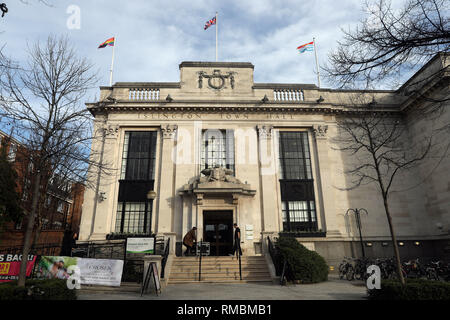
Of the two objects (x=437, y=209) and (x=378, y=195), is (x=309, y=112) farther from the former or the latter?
(x=437, y=209)

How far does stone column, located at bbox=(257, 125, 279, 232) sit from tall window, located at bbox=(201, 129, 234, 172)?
2308 mm

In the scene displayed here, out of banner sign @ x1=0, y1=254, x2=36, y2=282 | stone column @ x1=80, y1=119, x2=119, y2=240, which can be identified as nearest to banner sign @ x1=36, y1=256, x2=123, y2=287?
banner sign @ x1=0, y1=254, x2=36, y2=282

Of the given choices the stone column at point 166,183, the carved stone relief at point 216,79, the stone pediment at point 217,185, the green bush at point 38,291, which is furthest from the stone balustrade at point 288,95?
the green bush at point 38,291

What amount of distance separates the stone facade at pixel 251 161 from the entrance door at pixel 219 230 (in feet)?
3.04

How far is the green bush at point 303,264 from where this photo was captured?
43.8ft

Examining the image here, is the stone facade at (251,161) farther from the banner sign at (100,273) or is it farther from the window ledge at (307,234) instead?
the banner sign at (100,273)

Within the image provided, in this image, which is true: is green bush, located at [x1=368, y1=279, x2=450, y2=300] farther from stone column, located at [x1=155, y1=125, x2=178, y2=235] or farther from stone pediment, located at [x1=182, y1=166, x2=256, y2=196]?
stone column, located at [x1=155, y1=125, x2=178, y2=235]

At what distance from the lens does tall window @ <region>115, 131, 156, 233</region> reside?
19.5m

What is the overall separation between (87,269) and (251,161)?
42.8 feet

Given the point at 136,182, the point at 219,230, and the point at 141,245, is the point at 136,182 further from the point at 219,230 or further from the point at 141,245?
the point at 141,245

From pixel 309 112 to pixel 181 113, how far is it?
10298mm

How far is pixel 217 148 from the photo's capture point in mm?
21500

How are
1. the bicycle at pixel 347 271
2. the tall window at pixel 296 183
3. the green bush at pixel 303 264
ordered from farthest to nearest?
the tall window at pixel 296 183 → the bicycle at pixel 347 271 → the green bush at pixel 303 264
